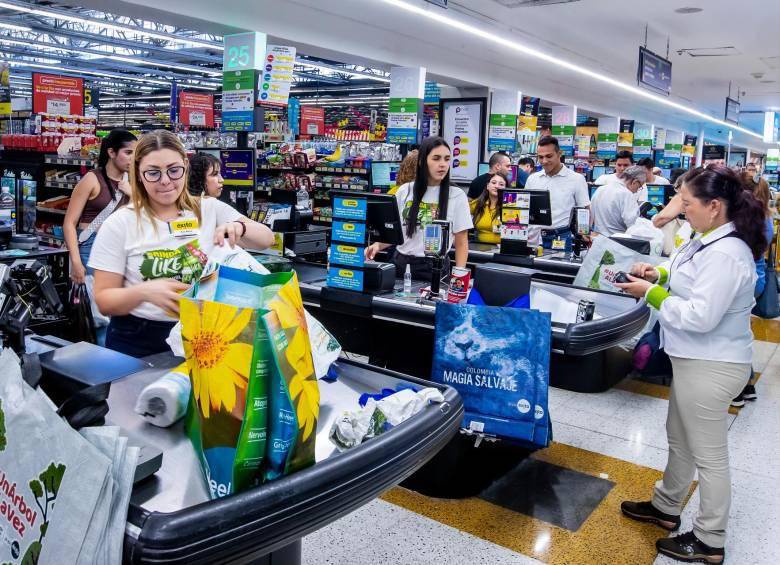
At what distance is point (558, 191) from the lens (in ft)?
18.9

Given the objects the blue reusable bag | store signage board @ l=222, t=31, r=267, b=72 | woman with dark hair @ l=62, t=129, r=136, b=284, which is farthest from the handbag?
store signage board @ l=222, t=31, r=267, b=72

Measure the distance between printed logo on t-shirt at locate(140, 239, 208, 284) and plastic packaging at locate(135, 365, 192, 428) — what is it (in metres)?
0.66

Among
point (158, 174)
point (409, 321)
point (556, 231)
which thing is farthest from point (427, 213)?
point (556, 231)

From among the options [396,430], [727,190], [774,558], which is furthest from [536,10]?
[396,430]

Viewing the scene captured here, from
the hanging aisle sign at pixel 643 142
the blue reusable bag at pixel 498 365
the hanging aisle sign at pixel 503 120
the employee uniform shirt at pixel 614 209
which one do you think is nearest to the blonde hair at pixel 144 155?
the blue reusable bag at pixel 498 365

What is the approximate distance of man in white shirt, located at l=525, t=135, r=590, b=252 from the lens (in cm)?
570

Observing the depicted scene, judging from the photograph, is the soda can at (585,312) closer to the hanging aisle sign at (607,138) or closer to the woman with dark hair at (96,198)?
the woman with dark hair at (96,198)

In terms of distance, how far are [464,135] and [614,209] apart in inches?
271

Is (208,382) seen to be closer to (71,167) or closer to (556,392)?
(556,392)

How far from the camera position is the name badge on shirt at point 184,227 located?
223cm

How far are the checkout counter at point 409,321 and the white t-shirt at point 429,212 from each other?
13.4 inches

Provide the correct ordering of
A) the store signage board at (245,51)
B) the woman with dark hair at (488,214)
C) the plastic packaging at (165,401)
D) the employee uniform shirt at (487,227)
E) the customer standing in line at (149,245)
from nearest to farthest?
the plastic packaging at (165,401), the customer standing in line at (149,245), the woman with dark hair at (488,214), the employee uniform shirt at (487,227), the store signage board at (245,51)

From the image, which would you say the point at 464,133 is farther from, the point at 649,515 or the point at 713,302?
the point at 713,302

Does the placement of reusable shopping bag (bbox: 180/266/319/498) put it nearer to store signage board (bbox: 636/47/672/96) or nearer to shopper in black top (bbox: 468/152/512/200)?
shopper in black top (bbox: 468/152/512/200)
